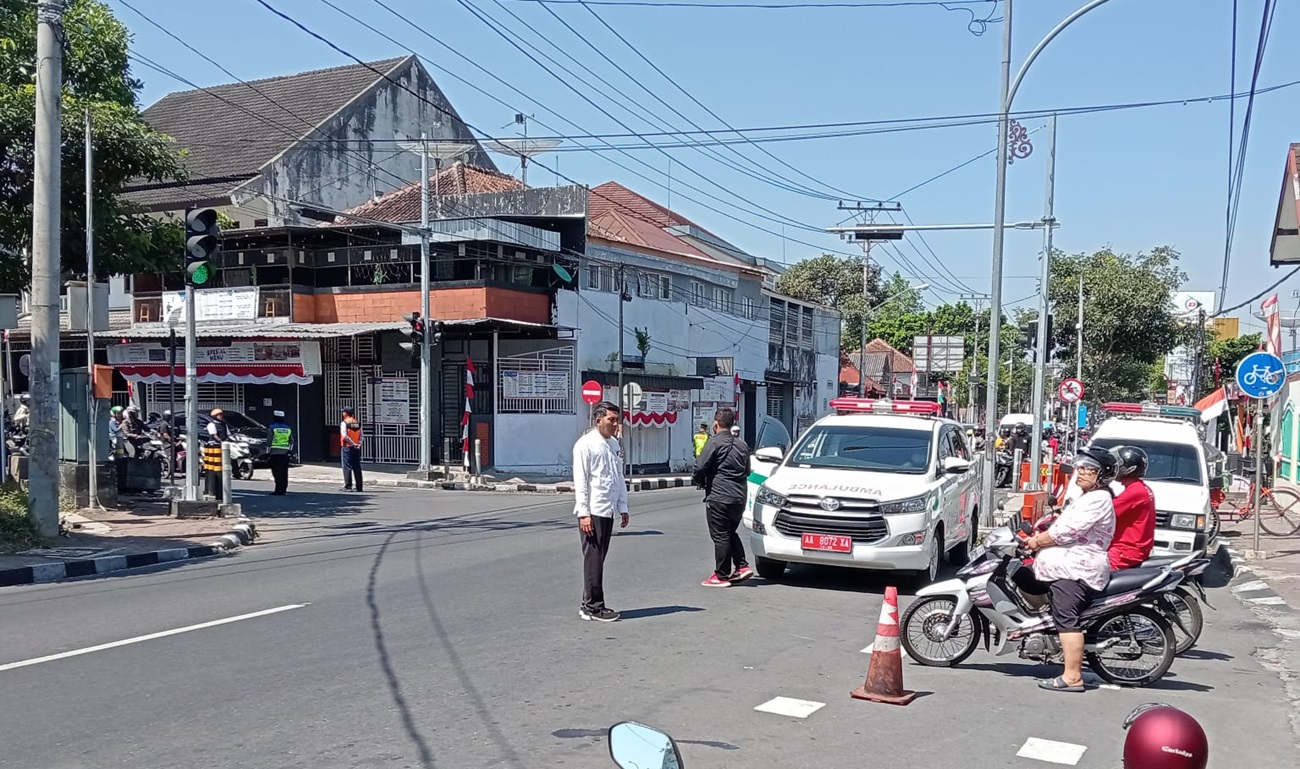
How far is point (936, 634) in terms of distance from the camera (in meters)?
7.86

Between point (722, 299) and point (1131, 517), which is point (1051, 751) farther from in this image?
point (722, 299)

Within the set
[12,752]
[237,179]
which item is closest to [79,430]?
[12,752]

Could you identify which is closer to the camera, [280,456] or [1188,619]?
[1188,619]

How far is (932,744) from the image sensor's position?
5.91 meters

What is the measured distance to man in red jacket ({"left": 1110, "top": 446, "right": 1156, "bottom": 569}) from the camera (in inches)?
309

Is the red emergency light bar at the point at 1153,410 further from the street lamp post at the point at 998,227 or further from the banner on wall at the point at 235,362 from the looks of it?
the banner on wall at the point at 235,362

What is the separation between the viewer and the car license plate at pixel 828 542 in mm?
10539

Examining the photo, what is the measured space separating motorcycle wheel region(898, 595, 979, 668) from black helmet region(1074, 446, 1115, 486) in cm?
129

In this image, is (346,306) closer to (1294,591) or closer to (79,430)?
(79,430)

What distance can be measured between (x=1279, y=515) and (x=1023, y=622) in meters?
14.8

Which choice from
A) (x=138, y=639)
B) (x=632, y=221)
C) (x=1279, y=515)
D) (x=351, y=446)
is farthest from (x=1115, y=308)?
(x=138, y=639)

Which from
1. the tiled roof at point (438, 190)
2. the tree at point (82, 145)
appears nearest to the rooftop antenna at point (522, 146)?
the tiled roof at point (438, 190)

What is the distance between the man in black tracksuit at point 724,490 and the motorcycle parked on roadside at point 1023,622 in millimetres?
3079

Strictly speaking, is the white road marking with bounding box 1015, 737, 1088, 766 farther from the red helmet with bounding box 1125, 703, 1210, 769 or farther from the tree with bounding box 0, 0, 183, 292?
the tree with bounding box 0, 0, 183, 292
